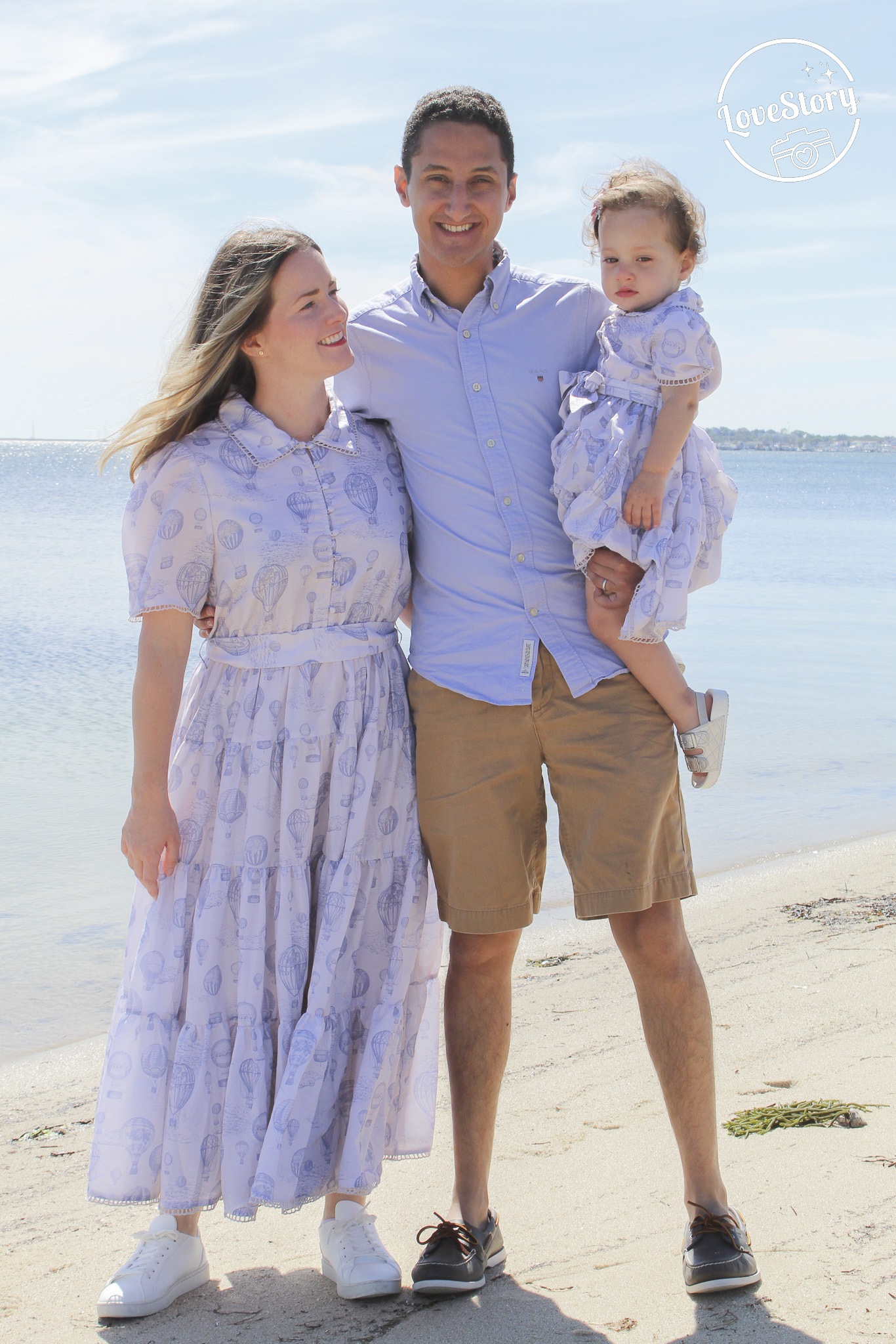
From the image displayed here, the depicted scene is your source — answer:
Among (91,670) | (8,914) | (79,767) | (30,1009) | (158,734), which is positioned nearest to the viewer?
(158,734)

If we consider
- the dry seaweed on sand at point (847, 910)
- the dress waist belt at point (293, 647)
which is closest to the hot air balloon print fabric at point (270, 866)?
the dress waist belt at point (293, 647)

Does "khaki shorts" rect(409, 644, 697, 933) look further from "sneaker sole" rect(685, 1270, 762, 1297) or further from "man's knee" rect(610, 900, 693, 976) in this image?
"sneaker sole" rect(685, 1270, 762, 1297)

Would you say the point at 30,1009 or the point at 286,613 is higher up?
the point at 286,613

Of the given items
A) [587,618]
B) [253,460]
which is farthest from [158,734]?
[587,618]

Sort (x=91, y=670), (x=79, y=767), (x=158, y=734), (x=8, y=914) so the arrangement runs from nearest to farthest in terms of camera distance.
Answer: (x=158, y=734), (x=8, y=914), (x=79, y=767), (x=91, y=670)

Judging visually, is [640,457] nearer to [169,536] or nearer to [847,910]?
[169,536]

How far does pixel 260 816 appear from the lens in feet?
7.88

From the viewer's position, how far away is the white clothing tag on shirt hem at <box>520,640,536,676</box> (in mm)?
2453

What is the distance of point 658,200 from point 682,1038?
5.79ft

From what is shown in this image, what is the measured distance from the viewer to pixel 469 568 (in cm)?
252

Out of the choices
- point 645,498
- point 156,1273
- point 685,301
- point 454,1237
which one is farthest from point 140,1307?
point 685,301

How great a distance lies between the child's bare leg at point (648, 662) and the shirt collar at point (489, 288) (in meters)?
0.68

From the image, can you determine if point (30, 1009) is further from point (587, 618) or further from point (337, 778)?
point (587, 618)

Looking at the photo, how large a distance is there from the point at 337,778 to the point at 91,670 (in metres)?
8.67
